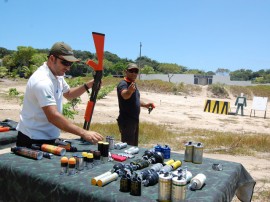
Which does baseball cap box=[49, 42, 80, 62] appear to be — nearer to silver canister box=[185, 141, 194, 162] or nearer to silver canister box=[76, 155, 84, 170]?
silver canister box=[76, 155, 84, 170]

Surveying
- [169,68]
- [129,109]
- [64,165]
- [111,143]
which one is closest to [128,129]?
[129,109]

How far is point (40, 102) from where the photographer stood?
2691mm

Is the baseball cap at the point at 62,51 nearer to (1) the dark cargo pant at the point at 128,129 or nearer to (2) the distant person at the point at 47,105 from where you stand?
(2) the distant person at the point at 47,105

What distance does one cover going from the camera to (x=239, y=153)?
7324 mm

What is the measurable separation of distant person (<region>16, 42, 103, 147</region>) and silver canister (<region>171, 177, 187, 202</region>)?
3.31 feet

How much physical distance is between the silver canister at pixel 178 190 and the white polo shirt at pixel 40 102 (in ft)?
4.38

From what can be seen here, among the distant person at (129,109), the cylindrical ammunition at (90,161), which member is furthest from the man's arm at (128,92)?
the cylindrical ammunition at (90,161)

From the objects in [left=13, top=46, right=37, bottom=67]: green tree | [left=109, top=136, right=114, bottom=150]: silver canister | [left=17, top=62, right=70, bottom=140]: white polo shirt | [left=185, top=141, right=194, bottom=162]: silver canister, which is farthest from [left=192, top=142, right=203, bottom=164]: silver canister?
[left=13, top=46, right=37, bottom=67]: green tree

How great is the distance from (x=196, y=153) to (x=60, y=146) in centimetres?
127

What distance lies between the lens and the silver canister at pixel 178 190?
6.21ft

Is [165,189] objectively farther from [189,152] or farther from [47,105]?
[47,105]

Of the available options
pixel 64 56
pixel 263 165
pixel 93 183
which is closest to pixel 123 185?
pixel 93 183

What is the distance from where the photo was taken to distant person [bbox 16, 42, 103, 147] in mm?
2686

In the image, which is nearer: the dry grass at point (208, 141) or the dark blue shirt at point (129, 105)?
the dark blue shirt at point (129, 105)
